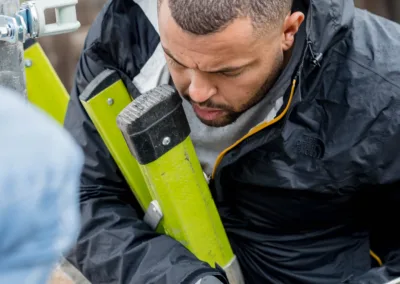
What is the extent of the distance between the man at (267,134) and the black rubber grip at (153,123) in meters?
0.07

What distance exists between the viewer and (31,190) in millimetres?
938

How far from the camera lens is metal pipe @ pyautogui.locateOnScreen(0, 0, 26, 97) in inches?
68.2

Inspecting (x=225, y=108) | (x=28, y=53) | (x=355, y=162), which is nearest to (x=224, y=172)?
(x=225, y=108)

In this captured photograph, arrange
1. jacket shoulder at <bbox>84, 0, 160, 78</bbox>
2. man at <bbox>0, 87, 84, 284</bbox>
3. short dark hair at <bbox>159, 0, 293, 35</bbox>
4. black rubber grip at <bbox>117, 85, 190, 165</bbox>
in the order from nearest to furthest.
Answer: man at <bbox>0, 87, 84, 284</bbox> → short dark hair at <bbox>159, 0, 293, 35</bbox> → black rubber grip at <bbox>117, 85, 190, 165</bbox> → jacket shoulder at <bbox>84, 0, 160, 78</bbox>

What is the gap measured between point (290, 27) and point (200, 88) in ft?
0.98

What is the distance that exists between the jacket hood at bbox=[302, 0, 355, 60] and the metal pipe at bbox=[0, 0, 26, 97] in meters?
0.77

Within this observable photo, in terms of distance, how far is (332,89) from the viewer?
212 cm

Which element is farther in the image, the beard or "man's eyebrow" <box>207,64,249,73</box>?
the beard

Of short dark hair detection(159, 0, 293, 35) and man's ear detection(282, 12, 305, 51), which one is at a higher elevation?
short dark hair detection(159, 0, 293, 35)

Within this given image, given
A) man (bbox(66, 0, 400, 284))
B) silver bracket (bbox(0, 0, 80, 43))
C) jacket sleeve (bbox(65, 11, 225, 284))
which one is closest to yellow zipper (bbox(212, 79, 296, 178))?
man (bbox(66, 0, 400, 284))

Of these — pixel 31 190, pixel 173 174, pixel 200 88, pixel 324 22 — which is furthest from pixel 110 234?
pixel 31 190

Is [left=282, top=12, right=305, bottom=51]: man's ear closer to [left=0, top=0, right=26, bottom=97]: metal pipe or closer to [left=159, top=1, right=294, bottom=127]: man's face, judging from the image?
[left=159, top=1, right=294, bottom=127]: man's face

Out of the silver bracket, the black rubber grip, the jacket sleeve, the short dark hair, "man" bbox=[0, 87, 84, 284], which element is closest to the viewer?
"man" bbox=[0, 87, 84, 284]

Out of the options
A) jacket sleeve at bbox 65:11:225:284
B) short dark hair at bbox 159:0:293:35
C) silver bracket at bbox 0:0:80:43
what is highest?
silver bracket at bbox 0:0:80:43
